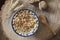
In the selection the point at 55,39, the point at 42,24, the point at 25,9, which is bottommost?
the point at 55,39

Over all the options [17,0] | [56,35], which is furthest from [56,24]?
[17,0]

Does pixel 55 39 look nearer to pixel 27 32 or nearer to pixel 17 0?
pixel 27 32

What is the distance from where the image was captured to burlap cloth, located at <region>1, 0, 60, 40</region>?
119 centimetres

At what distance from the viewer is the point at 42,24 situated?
3.92 ft

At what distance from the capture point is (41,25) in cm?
120

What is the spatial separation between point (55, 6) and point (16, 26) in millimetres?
266

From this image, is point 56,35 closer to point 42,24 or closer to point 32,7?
point 42,24

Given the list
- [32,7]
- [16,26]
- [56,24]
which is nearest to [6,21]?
[16,26]

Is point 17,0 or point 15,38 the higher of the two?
point 17,0

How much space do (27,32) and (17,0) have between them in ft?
0.67

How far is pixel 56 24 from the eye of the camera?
3.90 ft

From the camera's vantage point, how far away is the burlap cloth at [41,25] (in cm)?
119

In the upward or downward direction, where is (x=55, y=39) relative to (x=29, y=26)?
downward

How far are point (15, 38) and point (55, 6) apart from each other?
31 cm
